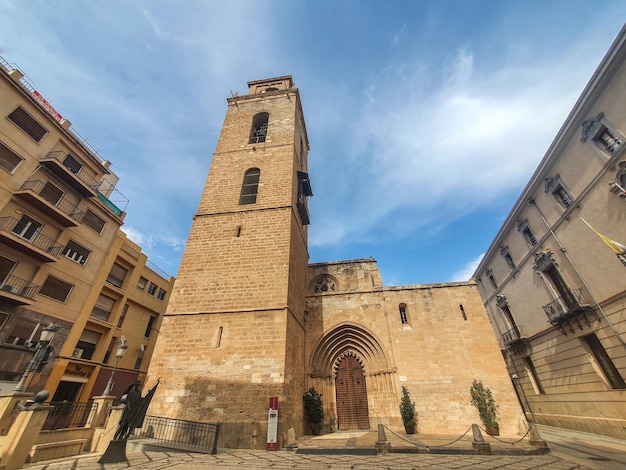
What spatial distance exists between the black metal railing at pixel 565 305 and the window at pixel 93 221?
22.9 meters

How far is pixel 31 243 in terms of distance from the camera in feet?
37.7

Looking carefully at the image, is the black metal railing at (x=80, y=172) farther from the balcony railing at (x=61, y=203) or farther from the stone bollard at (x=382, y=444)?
the stone bollard at (x=382, y=444)

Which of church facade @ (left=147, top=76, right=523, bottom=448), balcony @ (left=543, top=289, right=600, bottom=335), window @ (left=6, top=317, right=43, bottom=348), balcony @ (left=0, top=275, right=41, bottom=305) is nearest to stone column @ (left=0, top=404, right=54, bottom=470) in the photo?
church facade @ (left=147, top=76, right=523, bottom=448)

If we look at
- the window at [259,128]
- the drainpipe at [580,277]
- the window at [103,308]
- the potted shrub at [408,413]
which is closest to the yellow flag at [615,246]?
the drainpipe at [580,277]

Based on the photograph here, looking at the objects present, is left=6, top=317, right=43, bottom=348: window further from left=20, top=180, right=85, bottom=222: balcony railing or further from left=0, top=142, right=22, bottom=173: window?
left=0, top=142, right=22, bottom=173: window

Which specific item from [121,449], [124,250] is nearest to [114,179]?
[124,250]

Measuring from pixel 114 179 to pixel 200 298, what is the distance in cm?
1334

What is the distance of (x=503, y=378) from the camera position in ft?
34.4

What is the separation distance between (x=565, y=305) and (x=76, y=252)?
75.4ft

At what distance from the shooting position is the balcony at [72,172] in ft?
41.6

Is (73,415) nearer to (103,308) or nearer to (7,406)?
(7,406)

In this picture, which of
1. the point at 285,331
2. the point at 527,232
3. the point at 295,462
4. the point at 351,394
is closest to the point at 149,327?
the point at 351,394

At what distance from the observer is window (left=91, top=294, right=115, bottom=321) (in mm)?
14705

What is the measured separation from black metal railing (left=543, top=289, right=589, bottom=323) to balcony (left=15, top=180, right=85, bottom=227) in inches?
878
